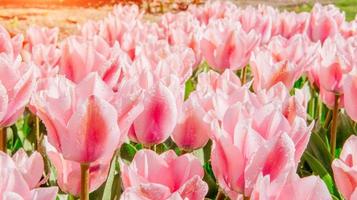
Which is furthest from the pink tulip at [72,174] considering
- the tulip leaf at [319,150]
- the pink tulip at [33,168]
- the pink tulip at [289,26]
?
the pink tulip at [289,26]

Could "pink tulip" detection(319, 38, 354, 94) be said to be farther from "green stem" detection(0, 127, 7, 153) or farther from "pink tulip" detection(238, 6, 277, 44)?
"pink tulip" detection(238, 6, 277, 44)

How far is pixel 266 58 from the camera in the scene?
2.64 meters

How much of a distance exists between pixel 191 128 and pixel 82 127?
0.50m

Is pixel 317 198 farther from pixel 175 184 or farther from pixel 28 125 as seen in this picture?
pixel 28 125

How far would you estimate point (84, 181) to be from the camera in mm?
1606

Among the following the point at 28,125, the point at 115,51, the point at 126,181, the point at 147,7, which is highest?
the point at 126,181

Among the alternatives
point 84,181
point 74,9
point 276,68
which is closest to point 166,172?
point 84,181

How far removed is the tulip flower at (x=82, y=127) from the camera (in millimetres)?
1577

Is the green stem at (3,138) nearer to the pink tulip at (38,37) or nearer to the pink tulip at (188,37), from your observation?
the pink tulip at (188,37)

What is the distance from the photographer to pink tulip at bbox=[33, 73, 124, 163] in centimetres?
158

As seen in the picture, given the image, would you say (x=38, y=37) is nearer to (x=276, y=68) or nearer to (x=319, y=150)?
(x=276, y=68)

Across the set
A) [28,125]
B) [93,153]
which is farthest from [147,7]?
[93,153]

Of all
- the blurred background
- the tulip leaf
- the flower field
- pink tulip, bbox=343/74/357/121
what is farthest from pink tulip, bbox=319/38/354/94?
the blurred background

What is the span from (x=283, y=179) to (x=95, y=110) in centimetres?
46
